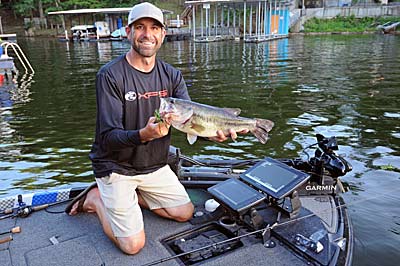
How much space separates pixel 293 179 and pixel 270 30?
39.0 meters

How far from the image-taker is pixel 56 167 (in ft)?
25.6

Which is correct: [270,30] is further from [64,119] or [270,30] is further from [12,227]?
[12,227]

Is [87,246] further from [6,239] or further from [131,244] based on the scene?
[6,239]

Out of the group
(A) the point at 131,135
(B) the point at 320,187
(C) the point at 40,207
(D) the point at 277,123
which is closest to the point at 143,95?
(A) the point at 131,135

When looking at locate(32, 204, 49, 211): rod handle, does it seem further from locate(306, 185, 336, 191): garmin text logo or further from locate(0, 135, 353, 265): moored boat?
locate(306, 185, 336, 191): garmin text logo

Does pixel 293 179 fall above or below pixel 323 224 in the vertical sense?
above

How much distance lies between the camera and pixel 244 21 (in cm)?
4041

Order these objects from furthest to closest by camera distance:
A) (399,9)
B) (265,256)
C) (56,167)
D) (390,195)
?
(399,9) < (56,167) < (390,195) < (265,256)

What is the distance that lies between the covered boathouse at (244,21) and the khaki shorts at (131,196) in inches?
1370

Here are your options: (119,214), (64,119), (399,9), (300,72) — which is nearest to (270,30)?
(399,9)

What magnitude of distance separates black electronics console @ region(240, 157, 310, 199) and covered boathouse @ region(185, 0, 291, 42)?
3455 cm

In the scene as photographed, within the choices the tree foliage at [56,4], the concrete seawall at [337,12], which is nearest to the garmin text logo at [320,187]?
the concrete seawall at [337,12]

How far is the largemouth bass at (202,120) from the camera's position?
3.45 m

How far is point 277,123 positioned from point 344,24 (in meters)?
43.9
